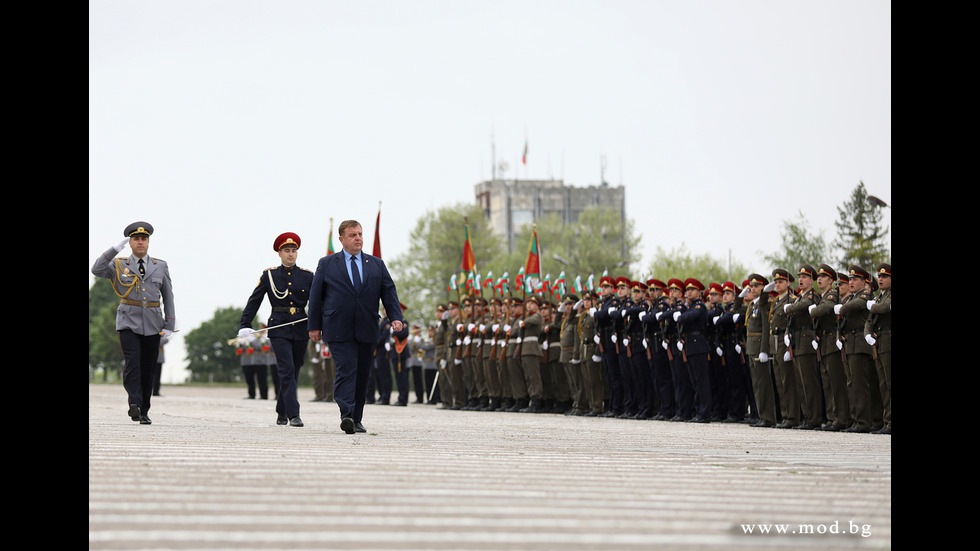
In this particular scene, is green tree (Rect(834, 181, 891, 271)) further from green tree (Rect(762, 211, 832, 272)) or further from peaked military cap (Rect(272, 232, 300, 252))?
peaked military cap (Rect(272, 232, 300, 252))

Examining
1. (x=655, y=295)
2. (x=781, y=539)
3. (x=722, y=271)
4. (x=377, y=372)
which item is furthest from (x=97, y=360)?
(x=781, y=539)

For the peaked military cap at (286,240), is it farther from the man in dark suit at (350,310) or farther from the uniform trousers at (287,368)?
the man in dark suit at (350,310)

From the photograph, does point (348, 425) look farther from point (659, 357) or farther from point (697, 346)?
point (659, 357)

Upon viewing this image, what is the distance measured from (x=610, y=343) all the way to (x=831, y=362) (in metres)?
5.34

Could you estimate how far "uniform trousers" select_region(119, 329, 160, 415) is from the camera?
46.3 ft

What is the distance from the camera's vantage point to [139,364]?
14.3m

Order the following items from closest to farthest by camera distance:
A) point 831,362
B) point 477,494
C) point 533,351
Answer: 1. point 477,494
2. point 831,362
3. point 533,351

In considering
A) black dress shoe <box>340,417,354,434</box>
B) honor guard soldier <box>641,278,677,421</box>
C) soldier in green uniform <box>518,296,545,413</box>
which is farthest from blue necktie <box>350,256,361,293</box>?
soldier in green uniform <box>518,296,545,413</box>

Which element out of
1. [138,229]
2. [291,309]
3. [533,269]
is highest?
[533,269]

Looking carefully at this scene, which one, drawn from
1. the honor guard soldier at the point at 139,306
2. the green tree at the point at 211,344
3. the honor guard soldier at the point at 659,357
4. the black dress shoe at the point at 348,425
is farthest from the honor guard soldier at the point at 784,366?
the green tree at the point at 211,344

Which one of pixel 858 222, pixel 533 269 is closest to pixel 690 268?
pixel 858 222

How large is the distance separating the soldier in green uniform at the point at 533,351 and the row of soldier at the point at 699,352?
0.08 feet

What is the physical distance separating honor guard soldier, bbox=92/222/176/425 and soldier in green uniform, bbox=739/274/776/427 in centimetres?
728

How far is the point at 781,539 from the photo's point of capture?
517 centimetres
